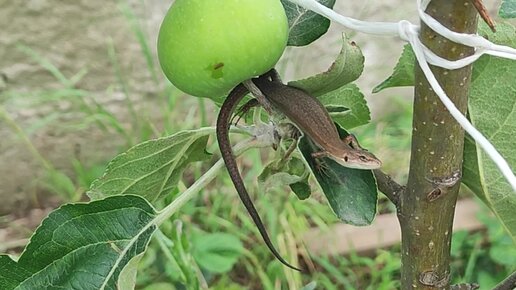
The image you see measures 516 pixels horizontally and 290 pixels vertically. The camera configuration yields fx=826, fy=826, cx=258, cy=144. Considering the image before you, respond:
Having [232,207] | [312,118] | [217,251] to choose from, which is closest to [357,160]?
[312,118]

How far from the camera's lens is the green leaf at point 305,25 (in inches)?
22.2

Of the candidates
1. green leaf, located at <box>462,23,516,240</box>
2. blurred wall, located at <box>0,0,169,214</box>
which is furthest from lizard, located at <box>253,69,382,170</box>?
blurred wall, located at <box>0,0,169,214</box>

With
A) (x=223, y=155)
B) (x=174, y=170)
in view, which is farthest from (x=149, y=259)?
(x=223, y=155)

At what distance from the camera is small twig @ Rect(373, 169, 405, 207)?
523mm

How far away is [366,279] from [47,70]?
898 millimetres

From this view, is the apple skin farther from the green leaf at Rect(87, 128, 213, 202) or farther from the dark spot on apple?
the green leaf at Rect(87, 128, 213, 202)

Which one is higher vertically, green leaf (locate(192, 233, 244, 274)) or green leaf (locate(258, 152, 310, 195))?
green leaf (locate(258, 152, 310, 195))

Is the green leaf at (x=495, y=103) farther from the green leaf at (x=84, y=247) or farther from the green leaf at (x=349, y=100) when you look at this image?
the green leaf at (x=84, y=247)

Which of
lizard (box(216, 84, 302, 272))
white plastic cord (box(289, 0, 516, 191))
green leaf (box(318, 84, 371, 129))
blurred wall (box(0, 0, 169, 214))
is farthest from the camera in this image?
blurred wall (box(0, 0, 169, 214))

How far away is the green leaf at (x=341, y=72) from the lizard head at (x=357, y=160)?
0.15ft

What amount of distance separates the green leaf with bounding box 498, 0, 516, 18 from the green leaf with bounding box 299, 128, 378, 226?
4.9 inches

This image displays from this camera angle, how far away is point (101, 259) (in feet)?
1.80

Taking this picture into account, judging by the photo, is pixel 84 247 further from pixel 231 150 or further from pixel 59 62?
pixel 59 62

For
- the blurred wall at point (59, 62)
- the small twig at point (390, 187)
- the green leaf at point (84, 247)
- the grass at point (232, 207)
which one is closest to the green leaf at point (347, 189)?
the small twig at point (390, 187)
